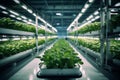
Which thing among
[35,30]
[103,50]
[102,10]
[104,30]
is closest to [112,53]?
[103,50]

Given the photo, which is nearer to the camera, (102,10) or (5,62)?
(5,62)

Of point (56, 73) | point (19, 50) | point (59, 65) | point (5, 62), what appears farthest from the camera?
point (19, 50)

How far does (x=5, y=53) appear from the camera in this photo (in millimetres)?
3455

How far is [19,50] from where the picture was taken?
14.9 ft

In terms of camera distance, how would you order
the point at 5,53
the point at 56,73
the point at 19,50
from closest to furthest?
the point at 56,73, the point at 5,53, the point at 19,50

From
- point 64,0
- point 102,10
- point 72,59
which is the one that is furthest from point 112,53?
point 64,0

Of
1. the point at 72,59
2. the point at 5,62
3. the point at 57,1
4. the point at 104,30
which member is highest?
the point at 57,1

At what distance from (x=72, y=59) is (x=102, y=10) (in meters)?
2.60

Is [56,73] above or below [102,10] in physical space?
below

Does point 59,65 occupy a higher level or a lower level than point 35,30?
lower

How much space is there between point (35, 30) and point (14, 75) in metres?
4.04

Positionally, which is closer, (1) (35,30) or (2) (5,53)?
(2) (5,53)

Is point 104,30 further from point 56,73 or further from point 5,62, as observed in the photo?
point 56,73

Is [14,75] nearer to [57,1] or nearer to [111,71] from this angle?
[111,71]
